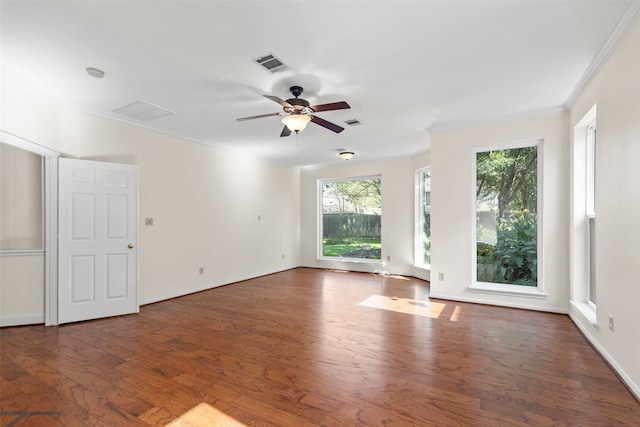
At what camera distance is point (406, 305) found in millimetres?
4535

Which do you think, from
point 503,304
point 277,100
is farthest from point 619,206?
point 277,100

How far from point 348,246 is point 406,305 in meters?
3.46

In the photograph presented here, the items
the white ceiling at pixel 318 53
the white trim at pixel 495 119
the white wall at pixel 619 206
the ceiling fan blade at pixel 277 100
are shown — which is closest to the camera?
the white ceiling at pixel 318 53

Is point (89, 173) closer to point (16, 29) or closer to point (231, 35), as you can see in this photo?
point (16, 29)

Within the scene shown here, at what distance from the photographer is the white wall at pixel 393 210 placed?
6841 mm

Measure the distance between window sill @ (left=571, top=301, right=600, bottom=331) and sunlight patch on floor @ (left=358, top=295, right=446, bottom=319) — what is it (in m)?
1.50

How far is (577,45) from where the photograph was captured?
2.60 metres

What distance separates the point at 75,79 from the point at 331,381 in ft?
12.6

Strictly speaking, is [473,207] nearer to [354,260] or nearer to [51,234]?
[354,260]

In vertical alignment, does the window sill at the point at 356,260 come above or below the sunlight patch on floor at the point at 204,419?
above

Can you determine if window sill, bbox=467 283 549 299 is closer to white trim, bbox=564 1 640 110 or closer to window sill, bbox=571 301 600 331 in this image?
window sill, bbox=571 301 600 331

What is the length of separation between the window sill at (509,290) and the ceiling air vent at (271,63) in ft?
13.1

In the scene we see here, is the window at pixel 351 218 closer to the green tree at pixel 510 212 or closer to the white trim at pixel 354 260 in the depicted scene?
the white trim at pixel 354 260

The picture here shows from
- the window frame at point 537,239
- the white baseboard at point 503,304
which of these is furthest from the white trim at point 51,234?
the window frame at point 537,239
